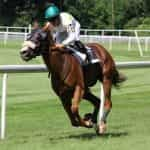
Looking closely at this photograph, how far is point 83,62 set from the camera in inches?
355

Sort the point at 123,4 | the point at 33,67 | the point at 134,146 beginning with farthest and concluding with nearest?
the point at 123,4 < the point at 33,67 < the point at 134,146

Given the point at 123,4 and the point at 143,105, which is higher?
the point at 143,105

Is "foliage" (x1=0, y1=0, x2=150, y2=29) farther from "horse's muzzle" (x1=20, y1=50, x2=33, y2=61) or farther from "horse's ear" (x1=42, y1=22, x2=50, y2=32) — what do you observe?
"horse's muzzle" (x1=20, y1=50, x2=33, y2=61)

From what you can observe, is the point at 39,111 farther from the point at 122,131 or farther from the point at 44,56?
the point at 44,56

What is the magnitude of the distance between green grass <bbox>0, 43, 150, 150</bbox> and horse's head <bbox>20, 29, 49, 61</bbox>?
3.70 ft

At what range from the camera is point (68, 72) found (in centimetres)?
864

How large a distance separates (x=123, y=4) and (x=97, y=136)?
59.6m

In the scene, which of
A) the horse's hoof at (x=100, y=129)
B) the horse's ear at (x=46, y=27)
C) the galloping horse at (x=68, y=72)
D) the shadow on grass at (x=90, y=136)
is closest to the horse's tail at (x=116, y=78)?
the galloping horse at (x=68, y=72)

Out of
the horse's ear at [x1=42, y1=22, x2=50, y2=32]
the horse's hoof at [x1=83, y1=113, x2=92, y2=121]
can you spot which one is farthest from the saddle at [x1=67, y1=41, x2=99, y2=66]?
the horse's hoof at [x1=83, y1=113, x2=92, y2=121]

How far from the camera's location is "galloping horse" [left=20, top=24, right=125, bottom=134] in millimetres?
8255

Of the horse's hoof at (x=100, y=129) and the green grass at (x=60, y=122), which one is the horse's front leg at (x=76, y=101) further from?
the horse's hoof at (x=100, y=129)

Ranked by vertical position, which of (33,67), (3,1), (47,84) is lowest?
(3,1)

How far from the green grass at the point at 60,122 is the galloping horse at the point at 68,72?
35cm

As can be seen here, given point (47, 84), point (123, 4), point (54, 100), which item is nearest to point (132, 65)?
point (54, 100)
